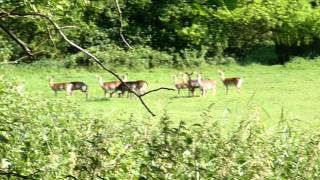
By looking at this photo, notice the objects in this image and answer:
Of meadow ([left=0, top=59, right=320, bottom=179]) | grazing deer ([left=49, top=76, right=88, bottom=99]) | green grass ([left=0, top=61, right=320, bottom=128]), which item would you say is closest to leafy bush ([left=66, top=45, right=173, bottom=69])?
green grass ([left=0, top=61, right=320, bottom=128])

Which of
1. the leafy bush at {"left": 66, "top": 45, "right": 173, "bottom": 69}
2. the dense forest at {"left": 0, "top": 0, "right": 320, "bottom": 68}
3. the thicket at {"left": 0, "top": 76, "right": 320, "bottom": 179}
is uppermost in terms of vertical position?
the dense forest at {"left": 0, "top": 0, "right": 320, "bottom": 68}

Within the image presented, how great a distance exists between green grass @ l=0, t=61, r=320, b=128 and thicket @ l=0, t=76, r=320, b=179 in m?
7.24

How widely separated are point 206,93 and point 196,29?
6120mm

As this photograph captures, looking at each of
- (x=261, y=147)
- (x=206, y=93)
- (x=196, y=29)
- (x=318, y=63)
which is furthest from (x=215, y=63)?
(x=261, y=147)

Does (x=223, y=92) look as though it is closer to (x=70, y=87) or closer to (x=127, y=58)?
(x=70, y=87)

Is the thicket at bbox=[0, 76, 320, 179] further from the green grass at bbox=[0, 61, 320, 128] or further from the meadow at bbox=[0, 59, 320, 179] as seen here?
the green grass at bbox=[0, 61, 320, 128]

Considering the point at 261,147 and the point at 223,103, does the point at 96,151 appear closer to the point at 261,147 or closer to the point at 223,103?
the point at 261,147

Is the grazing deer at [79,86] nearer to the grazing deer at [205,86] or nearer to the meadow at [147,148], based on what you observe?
the grazing deer at [205,86]

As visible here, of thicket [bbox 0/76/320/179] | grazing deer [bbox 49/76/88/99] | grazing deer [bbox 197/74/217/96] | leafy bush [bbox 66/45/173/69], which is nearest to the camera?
thicket [bbox 0/76/320/179]

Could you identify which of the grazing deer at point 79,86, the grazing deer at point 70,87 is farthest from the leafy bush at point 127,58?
the grazing deer at point 79,86

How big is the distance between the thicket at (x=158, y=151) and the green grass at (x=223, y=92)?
7.24 metres

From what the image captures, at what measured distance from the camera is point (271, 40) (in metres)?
23.5

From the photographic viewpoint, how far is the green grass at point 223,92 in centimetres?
1322

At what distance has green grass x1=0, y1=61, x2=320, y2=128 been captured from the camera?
43.4ft
